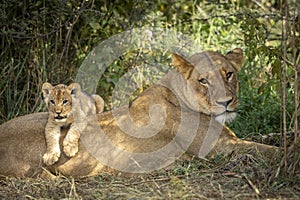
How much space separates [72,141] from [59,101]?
356 millimetres

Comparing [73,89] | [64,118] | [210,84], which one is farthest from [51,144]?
[210,84]

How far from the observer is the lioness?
480cm

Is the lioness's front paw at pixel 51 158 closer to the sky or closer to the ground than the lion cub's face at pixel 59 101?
closer to the ground

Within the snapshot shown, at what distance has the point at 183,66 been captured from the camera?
493cm

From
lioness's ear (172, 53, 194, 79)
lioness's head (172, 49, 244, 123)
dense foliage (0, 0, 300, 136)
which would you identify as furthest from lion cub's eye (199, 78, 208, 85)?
dense foliage (0, 0, 300, 136)

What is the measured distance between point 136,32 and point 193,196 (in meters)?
4.22

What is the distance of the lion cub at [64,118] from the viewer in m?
4.77

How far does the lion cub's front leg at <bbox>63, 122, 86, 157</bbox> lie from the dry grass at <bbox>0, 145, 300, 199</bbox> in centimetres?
21

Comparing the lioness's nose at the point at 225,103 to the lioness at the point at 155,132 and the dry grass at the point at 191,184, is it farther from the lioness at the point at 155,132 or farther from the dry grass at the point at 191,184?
the dry grass at the point at 191,184

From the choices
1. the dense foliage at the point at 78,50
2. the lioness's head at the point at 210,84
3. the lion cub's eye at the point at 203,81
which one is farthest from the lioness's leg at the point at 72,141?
the dense foliage at the point at 78,50

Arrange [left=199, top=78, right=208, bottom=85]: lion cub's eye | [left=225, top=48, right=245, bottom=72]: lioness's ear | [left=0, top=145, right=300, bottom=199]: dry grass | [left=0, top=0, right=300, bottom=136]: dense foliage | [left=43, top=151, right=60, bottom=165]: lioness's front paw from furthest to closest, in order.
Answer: [left=0, top=0, right=300, bottom=136]: dense foliage
[left=225, top=48, right=245, bottom=72]: lioness's ear
[left=199, top=78, right=208, bottom=85]: lion cub's eye
[left=43, top=151, right=60, bottom=165]: lioness's front paw
[left=0, top=145, right=300, bottom=199]: dry grass

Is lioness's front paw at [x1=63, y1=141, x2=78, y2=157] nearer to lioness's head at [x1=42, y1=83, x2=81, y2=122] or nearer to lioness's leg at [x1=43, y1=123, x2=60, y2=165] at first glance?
lioness's leg at [x1=43, y1=123, x2=60, y2=165]

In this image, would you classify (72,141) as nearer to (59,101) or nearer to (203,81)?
(59,101)

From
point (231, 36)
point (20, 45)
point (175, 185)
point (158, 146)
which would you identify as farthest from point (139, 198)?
point (231, 36)
